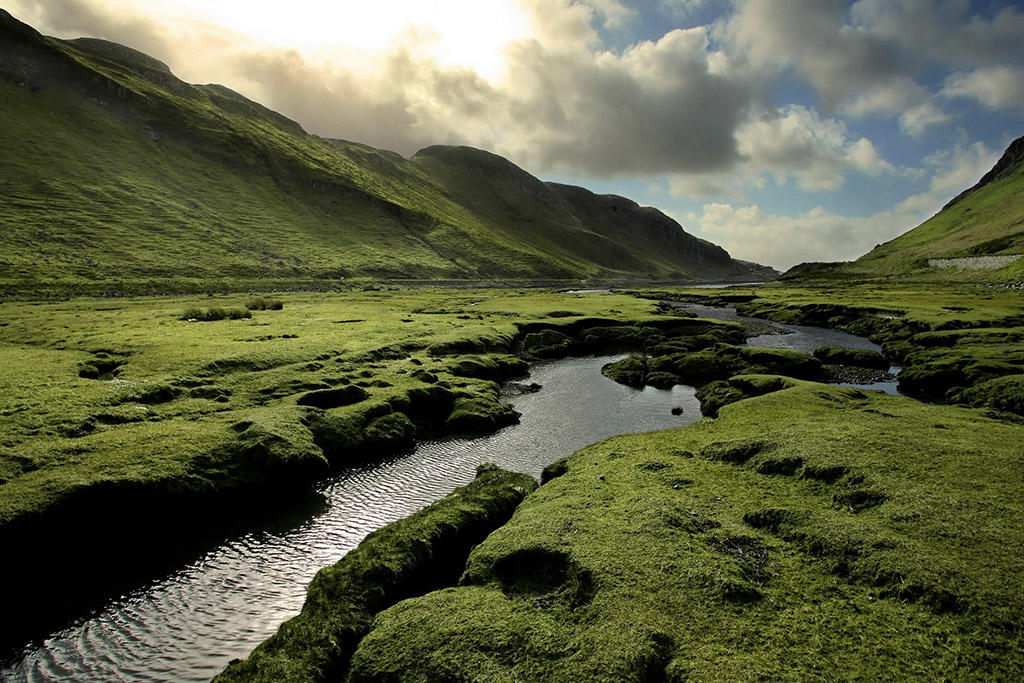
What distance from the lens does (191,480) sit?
69.4 feet

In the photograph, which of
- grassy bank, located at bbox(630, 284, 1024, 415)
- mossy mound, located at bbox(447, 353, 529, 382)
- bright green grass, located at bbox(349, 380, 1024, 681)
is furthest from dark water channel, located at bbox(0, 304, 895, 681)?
grassy bank, located at bbox(630, 284, 1024, 415)

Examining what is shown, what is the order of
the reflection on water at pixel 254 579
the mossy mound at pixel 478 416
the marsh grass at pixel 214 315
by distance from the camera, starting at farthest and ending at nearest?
1. the marsh grass at pixel 214 315
2. the mossy mound at pixel 478 416
3. the reflection on water at pixel 254 579

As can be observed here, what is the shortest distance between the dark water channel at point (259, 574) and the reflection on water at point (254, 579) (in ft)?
0.12

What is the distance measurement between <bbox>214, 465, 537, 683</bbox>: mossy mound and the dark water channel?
3.05 m

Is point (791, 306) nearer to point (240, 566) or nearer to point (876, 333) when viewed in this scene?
point (876, 333)

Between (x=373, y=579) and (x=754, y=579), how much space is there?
10.9 meters

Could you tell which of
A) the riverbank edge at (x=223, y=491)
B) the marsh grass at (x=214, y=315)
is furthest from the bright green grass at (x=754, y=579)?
the marsh grass at (x=214, y=315)

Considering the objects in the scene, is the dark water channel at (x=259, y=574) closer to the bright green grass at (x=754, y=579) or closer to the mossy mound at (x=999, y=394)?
the bright green grass at (x=754, y=579)

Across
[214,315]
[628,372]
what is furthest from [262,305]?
[628,372]

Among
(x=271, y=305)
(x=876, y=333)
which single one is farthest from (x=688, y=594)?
(x=271, y=305)

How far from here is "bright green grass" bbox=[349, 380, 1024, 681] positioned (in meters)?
9.73

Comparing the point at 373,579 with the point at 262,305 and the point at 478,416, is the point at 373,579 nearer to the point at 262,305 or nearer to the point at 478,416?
the point at 478,416

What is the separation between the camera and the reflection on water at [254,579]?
44.9 ft

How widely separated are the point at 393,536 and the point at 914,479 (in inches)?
711
